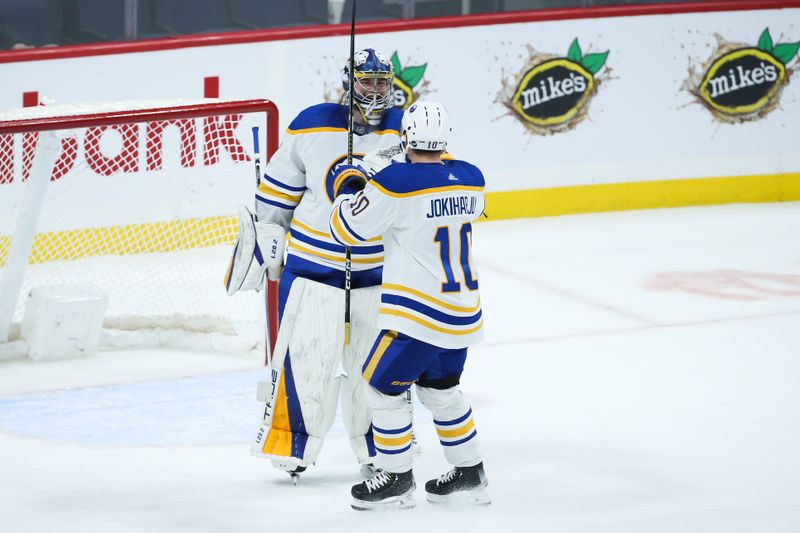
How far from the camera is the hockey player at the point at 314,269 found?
3.92 meters

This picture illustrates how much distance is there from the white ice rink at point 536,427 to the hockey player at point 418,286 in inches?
8.6

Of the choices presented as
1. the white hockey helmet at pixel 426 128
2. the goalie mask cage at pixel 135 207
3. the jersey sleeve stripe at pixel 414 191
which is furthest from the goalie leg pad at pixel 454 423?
the goalie mask cage at pixel 135 207

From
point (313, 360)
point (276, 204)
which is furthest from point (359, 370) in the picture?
point (276, 204)

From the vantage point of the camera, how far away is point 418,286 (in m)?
3.62

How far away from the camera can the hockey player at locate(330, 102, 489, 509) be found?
358 centimetres

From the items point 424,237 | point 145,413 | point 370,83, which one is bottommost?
point 145,413

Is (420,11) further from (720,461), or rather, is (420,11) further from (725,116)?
(720,461)

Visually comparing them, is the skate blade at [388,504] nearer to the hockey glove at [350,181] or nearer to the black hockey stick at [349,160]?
the black hockey stick at [349,160]

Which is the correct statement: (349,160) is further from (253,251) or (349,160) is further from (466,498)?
(466,498)

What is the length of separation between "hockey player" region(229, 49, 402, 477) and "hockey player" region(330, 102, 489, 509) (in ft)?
0.79

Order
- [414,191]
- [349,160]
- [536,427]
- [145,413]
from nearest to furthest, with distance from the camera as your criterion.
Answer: [414,191], [349,160], [536,427], [145,413]

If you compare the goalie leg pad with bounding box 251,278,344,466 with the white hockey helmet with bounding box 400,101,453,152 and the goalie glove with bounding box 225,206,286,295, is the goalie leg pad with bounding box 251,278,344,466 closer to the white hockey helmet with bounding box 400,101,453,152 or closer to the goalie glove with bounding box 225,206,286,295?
the goalie glove with bounding box 225,206,286,295

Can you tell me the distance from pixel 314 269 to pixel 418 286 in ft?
1.48

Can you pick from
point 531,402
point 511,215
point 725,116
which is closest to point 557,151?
point 511,215
